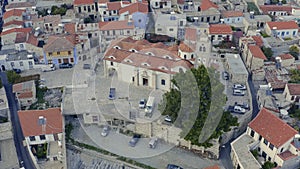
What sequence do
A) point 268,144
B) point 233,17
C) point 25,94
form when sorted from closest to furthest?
point 268,144 → point 25,94 → point 233,17

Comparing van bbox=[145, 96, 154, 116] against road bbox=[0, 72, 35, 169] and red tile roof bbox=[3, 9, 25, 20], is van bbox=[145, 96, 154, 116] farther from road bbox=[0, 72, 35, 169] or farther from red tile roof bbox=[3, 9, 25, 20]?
red tile roof bbox=[3, 9, 25, 20]

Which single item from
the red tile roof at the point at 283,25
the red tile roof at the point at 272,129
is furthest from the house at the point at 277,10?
the red tile roof at the point at 272,129

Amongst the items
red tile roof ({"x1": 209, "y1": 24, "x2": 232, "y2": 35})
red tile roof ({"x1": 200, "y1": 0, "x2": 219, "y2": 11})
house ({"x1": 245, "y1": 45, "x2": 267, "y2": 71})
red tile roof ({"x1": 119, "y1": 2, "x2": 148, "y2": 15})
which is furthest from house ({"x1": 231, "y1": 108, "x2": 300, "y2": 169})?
red tile roof ({"x1": 200, "y1": 0, "x2": 219, "y2": 11})

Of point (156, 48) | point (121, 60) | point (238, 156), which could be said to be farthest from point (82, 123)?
point (238, 156)

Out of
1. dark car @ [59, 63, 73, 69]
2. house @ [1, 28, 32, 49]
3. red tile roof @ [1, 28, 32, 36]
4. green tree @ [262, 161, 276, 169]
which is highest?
red tile roof @ [1, 28, 32, 36]

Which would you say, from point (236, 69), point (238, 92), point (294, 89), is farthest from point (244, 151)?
point (236, 69)

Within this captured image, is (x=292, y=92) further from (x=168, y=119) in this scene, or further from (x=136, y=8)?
(x=136, y=8)

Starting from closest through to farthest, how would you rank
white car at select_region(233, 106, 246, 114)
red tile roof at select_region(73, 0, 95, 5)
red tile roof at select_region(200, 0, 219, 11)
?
white car at select_region(233, 106, 246, 114) → red tile roof at select_region(200, 0, 219, 11) → red tile roof at select_region(73, 0, 95, 5)
